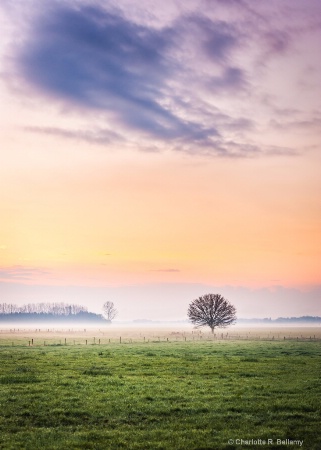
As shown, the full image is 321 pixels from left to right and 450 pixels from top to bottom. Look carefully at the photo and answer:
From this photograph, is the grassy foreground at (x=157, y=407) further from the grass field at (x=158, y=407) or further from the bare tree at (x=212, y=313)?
the bare tree at (x=212, y=313)

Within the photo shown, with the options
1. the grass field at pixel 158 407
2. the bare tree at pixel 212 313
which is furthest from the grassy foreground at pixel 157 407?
the bare tree at pixel 212 313

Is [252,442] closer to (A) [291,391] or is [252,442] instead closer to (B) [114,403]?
(B) [114,403]

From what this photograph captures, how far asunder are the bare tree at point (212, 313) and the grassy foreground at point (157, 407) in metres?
90.0

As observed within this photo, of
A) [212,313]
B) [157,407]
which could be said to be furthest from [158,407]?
[212,313]

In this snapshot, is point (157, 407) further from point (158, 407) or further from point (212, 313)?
point (212, 313)

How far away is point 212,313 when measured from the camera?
5133 inches

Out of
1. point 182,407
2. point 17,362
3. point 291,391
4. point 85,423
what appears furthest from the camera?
point 17,362

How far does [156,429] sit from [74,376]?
17.2 metres

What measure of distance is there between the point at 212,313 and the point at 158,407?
10836 cm

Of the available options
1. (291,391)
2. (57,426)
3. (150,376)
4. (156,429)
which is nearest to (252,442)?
(156,429)

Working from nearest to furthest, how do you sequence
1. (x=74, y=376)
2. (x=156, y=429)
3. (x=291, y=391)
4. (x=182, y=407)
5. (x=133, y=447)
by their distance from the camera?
(x=133, y=447) → (x=156, y=429) → (x=182, y=407) → (x=291, y=391) → (x=74, y=376)

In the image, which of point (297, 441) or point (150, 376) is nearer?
point (297, 441)

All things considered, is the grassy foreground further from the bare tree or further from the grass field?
the bare tree

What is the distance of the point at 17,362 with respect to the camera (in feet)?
151
